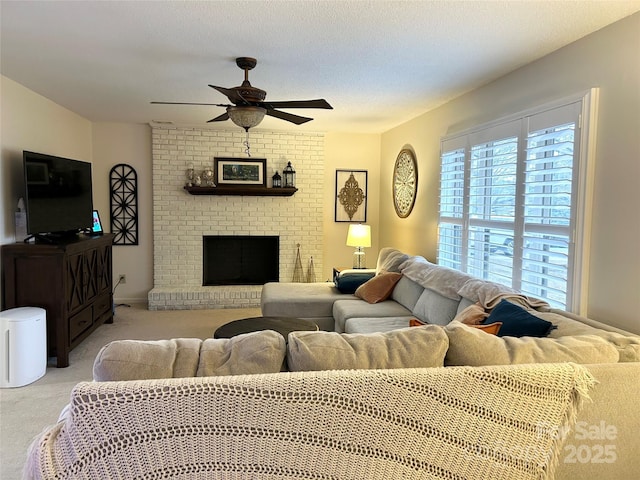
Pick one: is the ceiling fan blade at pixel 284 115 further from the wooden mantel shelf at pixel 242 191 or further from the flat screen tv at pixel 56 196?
the wooden mantel shelf at pixel 242 191

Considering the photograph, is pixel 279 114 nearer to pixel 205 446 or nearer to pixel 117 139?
pixel 205 446

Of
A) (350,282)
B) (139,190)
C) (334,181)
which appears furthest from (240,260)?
(350,282)

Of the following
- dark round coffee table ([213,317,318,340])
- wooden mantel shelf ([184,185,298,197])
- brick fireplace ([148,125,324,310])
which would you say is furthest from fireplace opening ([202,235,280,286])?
dark round coffee table ([213,317,318,340])

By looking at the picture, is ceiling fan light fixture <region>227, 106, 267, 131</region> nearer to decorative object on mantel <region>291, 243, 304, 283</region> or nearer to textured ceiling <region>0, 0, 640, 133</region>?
textured ceiling <region>0, 0, 640, 133</region>

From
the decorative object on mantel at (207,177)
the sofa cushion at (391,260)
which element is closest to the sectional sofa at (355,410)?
the sofa cushion at (391,260)

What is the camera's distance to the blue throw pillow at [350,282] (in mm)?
4512

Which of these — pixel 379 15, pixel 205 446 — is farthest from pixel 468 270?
pixel 205 446

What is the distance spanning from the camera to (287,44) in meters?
2.79

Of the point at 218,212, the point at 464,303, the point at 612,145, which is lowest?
the point at 464,303

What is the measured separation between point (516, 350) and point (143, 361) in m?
1.33

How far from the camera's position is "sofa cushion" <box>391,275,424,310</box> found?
3.92m

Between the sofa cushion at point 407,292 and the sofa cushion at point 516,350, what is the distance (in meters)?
2.17

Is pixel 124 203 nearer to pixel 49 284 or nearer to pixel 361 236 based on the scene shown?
pixel 49 284

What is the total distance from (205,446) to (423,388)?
0.71m
